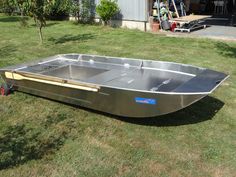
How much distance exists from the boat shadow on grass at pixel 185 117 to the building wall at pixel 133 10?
8.85 meters

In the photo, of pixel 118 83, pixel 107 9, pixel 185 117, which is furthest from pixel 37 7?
pixel 185 117

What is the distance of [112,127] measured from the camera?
532 centimetres

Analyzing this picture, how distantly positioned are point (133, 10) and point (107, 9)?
121 cm

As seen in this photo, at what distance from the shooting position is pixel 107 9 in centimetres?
1458

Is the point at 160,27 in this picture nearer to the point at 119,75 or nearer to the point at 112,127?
the point at 119,75

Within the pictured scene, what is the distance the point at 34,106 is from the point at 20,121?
0.65m

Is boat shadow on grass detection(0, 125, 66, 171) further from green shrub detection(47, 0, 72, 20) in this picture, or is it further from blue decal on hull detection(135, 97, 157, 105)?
green shrub detection(47, 0, 72, 20)

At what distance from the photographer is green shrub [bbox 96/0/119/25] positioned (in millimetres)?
14555

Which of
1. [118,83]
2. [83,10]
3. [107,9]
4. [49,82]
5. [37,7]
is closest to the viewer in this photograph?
[118,83]

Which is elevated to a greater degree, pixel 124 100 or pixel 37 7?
pixel 37 7

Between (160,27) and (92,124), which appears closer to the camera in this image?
(92,124)

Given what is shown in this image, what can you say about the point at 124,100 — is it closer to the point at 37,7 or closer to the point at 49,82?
the point at 49,82

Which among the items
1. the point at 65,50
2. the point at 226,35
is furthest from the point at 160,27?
the point at 65,50

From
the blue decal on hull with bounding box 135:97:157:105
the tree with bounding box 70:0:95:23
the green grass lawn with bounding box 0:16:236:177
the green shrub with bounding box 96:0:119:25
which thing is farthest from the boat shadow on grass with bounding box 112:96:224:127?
the tree with bounding box 70:0:95:23
